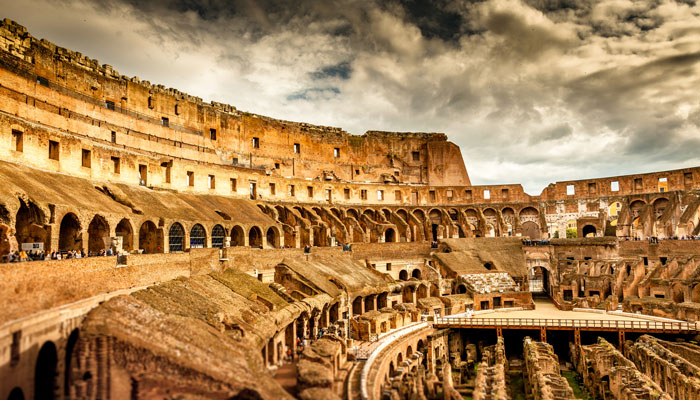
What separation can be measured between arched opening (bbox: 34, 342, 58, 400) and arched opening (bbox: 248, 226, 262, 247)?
21840 mm

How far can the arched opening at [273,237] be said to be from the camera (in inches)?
1410

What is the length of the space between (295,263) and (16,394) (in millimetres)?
19595

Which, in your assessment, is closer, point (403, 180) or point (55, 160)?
point (55, 160)

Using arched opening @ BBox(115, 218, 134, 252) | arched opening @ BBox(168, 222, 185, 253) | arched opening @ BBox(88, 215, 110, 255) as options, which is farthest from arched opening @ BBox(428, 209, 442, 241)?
arched opening @ BBox(88, 215, 110, 255)

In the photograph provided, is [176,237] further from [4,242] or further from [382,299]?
[382,299]

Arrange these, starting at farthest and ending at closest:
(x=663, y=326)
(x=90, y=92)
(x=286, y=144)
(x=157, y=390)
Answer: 1. (x=286, y=144)
2. (x=90, y=92)
3. (x=663, y=326)
4. (x=157, y=390)

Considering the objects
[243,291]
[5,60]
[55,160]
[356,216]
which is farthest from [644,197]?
[5,60]

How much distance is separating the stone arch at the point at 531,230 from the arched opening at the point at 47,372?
49.2 metres

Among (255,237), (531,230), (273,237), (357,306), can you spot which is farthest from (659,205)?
(255,237)

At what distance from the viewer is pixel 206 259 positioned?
23.7 metres

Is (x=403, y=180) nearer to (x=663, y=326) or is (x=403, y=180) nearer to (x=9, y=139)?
(x=663, y=326)

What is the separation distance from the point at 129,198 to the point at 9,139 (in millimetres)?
6315

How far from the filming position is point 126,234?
79.0 feet

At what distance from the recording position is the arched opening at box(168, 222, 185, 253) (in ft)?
86.0
